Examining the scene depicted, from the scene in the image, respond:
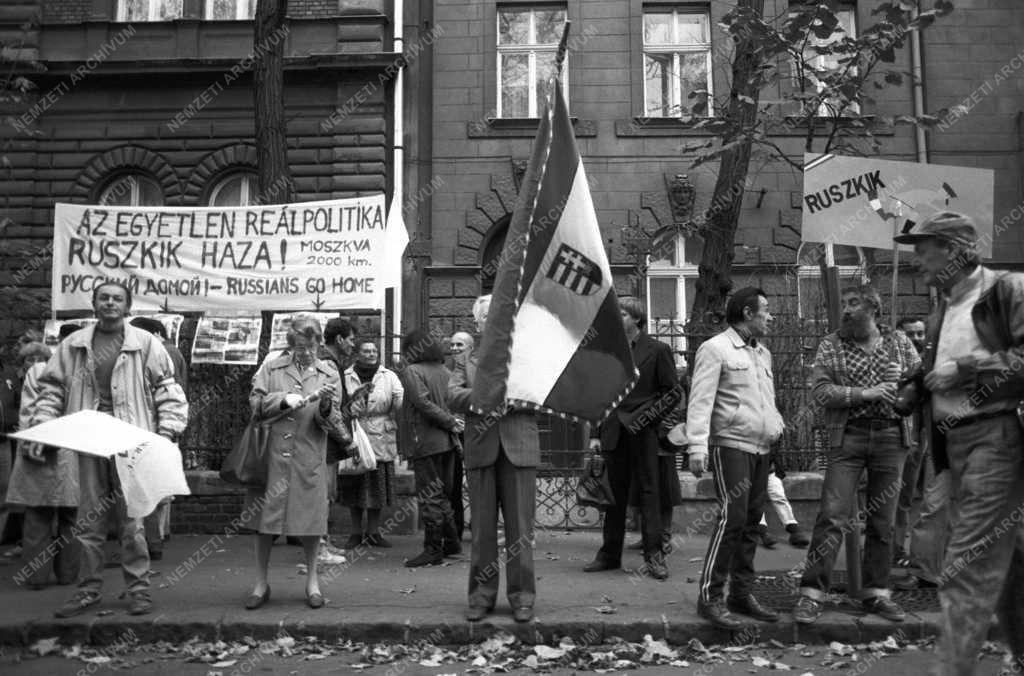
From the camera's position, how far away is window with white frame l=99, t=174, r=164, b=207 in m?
18.7

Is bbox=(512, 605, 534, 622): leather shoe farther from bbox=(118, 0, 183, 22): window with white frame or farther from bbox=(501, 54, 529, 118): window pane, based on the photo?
bbox=(118, 0, 183, 22): window with white frame

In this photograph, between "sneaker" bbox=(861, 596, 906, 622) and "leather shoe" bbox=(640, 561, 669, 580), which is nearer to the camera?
"sneaker" bbox=(861, 596, 906, 622)

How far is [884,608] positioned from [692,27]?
14885 mm

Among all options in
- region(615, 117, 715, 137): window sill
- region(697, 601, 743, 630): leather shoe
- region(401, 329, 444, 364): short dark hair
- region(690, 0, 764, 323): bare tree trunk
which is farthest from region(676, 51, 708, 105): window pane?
region(697, 601, 743, 630): leather shoe

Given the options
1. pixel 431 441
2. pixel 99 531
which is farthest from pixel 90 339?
pixel 431 441

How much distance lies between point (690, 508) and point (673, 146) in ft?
31.4

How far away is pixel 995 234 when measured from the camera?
17.9 meters

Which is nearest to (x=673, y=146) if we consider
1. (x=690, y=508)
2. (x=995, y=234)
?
(x=995, y=234)

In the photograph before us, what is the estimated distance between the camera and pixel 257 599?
6426 mm

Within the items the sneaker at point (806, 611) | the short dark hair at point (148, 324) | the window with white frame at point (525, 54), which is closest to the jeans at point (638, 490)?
the sneaker at point (806, 611)

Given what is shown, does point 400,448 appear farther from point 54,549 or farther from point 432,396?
point 54,549

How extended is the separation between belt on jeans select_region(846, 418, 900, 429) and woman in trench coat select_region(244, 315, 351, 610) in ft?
11.3

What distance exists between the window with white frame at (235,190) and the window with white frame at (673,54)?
7.83m

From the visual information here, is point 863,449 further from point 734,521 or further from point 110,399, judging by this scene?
point 110,399
